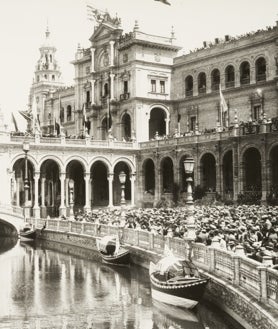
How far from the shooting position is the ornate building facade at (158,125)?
47562mm

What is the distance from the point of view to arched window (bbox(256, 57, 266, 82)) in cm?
5212

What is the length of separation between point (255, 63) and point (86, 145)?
16922 millimetres

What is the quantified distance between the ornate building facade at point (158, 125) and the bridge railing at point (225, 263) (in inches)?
619

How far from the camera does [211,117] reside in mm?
56531

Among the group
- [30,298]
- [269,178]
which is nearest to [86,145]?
[269,178]

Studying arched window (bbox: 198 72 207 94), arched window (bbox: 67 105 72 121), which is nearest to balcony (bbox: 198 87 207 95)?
arched window (bbox: 198 72 207 94)

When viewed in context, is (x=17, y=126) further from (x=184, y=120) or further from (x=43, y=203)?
(x=184, y=120)

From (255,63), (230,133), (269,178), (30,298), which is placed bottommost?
(30,298)

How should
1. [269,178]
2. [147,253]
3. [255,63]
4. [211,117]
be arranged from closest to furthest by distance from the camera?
1. [147,253]
2. [269,178]
3. [255,63]
4. [211,117]

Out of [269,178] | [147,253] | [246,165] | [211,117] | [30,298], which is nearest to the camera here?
[30,298]

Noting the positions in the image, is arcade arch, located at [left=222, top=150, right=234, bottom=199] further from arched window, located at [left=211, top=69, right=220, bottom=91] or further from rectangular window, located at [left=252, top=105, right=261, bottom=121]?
arched window, located at [left=211, top=69, right=220, bottom=91]

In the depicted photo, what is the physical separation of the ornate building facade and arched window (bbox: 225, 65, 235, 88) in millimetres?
133

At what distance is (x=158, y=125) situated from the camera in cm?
6244

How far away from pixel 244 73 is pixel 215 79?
358cm
